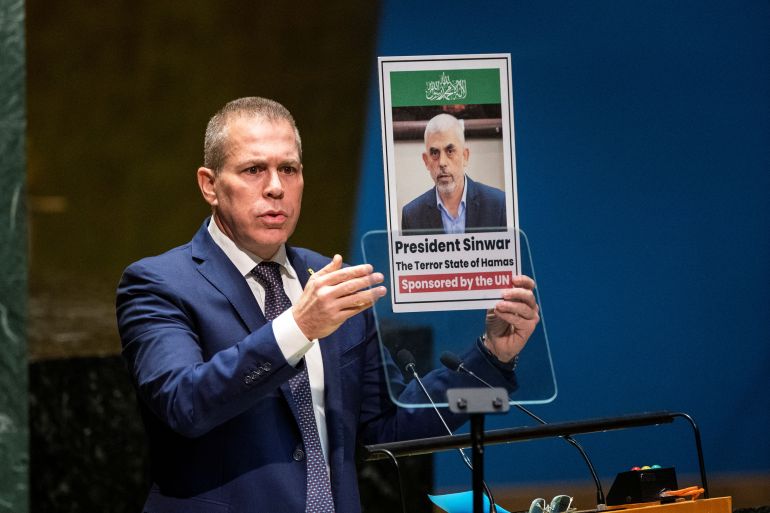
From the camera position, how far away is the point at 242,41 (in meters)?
3.96

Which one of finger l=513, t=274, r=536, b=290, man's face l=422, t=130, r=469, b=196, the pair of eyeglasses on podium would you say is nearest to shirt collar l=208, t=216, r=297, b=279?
man's face l=422, t=130, r=469, b=196

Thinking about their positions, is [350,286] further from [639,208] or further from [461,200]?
[639,208]

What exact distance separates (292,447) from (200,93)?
1.86 metres

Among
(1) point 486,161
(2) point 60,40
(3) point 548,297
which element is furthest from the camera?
(3) point 548,297

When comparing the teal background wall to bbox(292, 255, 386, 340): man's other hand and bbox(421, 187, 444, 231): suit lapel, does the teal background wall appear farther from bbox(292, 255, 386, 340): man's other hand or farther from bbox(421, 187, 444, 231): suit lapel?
bbox(292, 255, 386, 340): man's other hand

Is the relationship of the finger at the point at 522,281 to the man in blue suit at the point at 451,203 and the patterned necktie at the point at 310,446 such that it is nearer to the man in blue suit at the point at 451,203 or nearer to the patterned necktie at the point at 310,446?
the man in blue suit at the point at 451,203

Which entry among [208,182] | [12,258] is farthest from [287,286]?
[12,258]

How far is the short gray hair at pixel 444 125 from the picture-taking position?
2402mm

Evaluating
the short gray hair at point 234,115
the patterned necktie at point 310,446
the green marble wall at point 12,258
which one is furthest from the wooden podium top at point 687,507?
the green marble wall at point 12,258

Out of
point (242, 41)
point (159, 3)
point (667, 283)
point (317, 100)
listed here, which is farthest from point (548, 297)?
point (159, 3)

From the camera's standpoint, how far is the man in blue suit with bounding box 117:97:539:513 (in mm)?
2221

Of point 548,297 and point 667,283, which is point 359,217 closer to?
point 548,297

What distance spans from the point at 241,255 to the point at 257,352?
0.42 metres

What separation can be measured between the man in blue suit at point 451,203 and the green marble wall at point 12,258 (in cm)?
110
